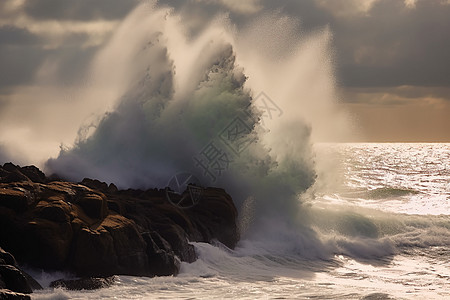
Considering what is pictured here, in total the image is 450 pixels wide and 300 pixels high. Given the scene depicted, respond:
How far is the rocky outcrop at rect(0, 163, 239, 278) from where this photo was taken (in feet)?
36.2

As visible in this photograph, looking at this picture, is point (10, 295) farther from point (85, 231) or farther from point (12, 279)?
point (85, 231)

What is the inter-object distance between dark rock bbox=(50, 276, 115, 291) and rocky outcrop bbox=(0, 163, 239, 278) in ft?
0.63

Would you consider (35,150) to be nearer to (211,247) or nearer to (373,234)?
(211,247)

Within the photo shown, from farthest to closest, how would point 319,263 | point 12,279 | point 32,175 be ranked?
point 319,263 < point 32,175 < point 12,279

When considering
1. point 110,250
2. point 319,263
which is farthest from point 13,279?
point 319,263

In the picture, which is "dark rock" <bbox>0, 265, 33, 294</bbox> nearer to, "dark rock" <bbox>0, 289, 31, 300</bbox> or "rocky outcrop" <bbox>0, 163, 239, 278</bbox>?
"dark rock" <bbox>0, 289, 31, 300</bbox>

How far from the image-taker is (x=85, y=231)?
11.4 meters

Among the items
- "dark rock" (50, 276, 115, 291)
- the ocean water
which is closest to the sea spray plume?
the ocean water

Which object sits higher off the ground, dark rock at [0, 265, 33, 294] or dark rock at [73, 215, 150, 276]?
dark rock at [73, 215, 150, 276]

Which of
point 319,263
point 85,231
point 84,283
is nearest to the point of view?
point 84,283

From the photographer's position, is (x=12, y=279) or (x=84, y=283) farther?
(x=84, y=283)

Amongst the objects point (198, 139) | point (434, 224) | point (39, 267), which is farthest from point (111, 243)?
point (434, 224)

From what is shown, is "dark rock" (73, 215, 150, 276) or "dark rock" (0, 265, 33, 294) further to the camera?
"dark rock" (73, 215, 150, 276)

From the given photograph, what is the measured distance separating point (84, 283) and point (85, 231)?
0.95 meters
